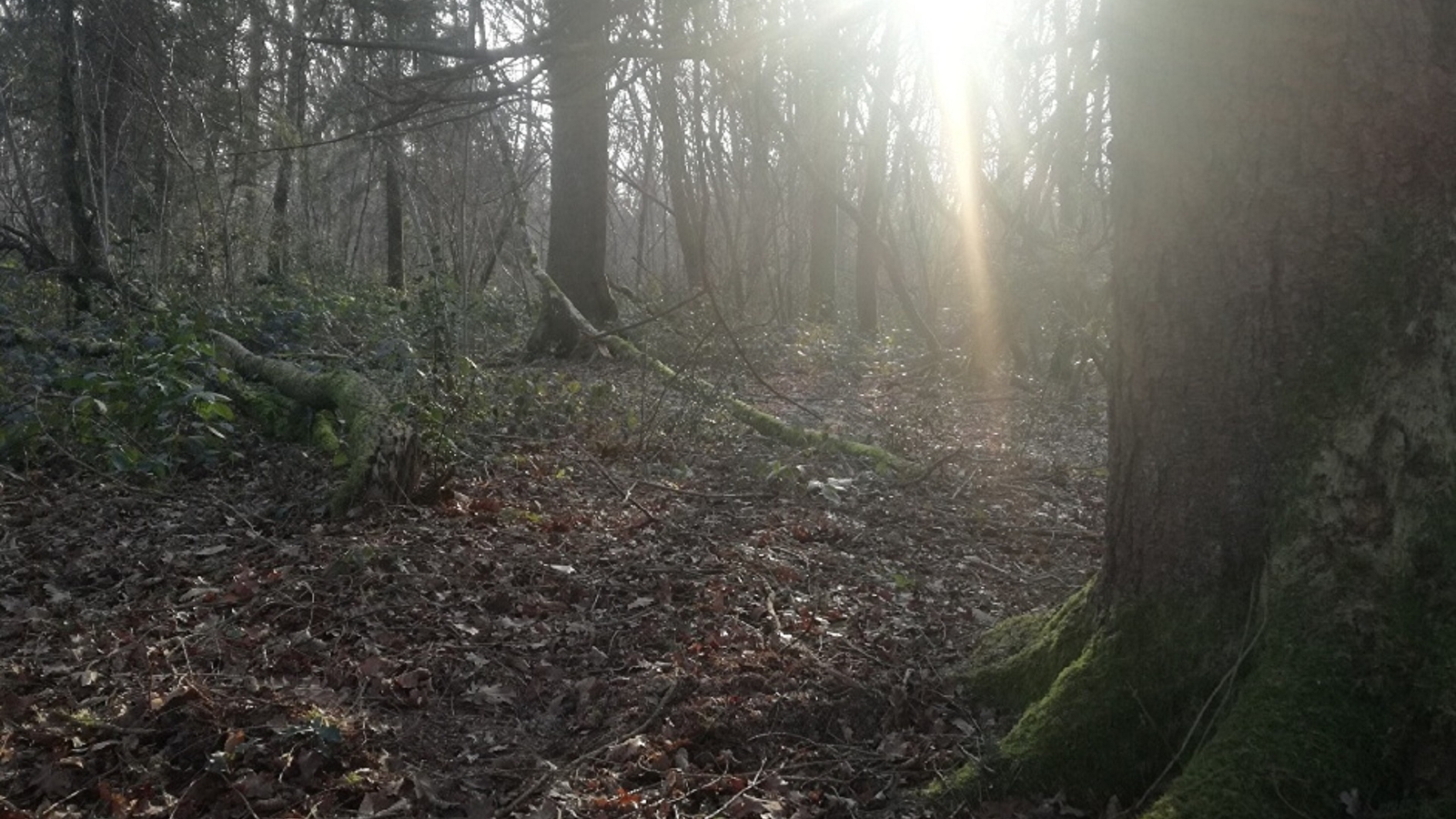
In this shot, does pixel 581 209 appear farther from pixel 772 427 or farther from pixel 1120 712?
pixel 1120 712

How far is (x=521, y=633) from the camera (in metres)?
4.57

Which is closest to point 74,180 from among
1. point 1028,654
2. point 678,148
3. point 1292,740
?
point 678,148

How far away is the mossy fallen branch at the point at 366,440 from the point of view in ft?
19.4

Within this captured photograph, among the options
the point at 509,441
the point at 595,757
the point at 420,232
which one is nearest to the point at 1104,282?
the point at 509,441

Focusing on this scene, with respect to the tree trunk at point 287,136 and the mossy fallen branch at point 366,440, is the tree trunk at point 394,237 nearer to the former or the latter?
the tree trunk at point 287,136

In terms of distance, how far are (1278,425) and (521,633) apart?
2.95 metres

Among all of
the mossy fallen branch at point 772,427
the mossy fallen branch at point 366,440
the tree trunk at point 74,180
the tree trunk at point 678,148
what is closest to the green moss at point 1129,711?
the tree trunk at point 678,148

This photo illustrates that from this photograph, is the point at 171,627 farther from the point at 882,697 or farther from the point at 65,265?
the point at 65,265

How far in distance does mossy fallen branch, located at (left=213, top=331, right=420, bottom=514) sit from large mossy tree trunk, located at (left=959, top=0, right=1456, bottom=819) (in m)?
3.86

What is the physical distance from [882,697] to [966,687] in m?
0.29

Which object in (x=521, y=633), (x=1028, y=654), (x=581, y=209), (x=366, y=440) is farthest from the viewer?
(x=581, y=209)

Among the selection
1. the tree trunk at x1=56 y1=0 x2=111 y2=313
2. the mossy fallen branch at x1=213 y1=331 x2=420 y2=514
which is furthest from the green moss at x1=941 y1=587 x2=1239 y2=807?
the tree trunk at x1=56 y1=0 x2=111 y2=313

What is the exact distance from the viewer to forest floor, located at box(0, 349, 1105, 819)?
11.0ft

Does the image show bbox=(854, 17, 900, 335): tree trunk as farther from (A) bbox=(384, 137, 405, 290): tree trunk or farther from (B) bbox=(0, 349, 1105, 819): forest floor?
Answer: (A) bbox=(384, 137, 405, 290): tree trunk
